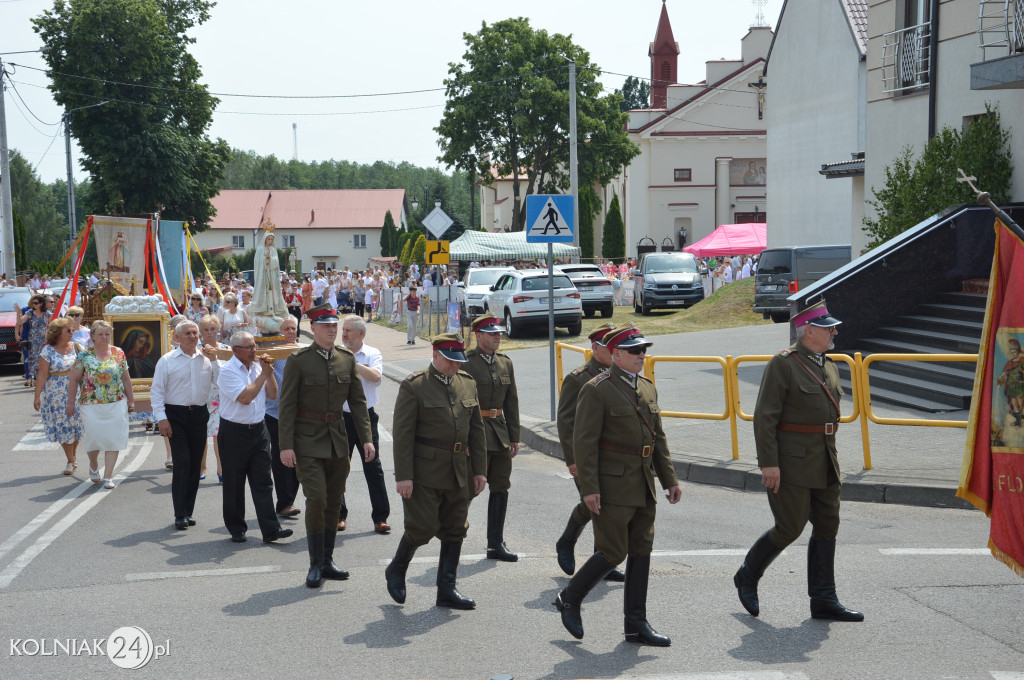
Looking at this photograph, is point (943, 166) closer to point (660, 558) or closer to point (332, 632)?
point (660, 558)

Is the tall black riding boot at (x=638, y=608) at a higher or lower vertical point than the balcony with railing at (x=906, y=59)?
lower

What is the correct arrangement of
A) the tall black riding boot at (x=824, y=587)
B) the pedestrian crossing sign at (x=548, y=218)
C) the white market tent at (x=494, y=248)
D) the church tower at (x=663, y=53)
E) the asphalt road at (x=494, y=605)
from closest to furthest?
the asphalt road at (x=494, y=605) < the tall black riding boot at (x=824, y=587) < the pedestrian crossing sign at (x=548, y=218) < the white market tent at (x=494, y=248) < the church tower at (x=663, y=53)

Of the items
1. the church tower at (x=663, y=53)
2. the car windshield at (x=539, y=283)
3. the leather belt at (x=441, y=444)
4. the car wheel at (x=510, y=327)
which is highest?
the church tower at (x=663, y=53)

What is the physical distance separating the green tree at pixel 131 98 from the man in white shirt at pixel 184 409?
39550 millimetres

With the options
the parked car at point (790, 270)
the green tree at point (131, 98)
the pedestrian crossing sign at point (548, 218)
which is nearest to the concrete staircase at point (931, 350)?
the pedestrian crossing sign at point (548, 218)

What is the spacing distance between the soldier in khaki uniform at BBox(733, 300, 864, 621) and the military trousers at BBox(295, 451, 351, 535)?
2.78 meters

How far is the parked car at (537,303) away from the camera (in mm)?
25500

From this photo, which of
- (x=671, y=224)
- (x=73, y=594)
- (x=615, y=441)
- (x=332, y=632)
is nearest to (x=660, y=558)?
(x=615, y=441)

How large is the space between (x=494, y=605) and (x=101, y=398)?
577 centimetres

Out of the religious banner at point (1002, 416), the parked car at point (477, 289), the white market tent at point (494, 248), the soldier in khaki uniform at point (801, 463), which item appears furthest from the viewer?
the white market tent at point (494, 248)

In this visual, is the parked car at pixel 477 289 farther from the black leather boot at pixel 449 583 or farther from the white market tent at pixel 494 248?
the black leather boot at pixel 449 583

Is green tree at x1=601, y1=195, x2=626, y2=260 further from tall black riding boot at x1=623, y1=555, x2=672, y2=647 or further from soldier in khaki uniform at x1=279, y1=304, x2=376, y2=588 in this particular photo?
tall black riding boot at x1=623, y1=555, x2=672, y2=647

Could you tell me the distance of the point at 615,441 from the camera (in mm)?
5738

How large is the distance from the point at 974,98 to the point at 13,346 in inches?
774
